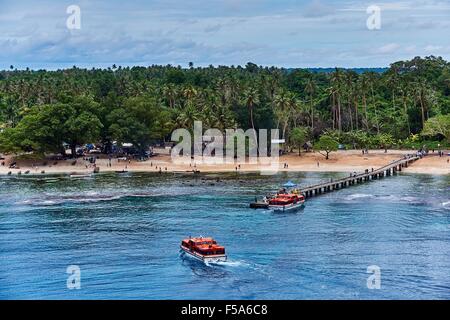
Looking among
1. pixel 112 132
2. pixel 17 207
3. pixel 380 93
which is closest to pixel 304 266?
pixel 17 207

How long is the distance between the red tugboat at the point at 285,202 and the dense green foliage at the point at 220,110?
188ft

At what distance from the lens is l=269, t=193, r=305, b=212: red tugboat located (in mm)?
90438

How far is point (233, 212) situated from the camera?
88250 mm

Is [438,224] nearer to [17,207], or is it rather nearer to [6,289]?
[6,289]

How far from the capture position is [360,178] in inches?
4774

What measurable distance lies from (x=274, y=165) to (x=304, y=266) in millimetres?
82980

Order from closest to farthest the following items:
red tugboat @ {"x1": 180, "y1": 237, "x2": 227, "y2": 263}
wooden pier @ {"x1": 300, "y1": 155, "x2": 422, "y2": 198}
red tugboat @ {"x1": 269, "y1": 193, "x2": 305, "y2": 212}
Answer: red tugboat @ {"x1": 180, "y1": 237, "x2": 227, "y2": 263} → red tugboat @ {"x1": 269, "y1": 193, "x2": 305, "y2": 212} → wooden pier @ {"x1": 300, "y1": 155, "x2": 422, "y2": 198}

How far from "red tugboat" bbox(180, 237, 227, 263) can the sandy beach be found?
70107 millimetres

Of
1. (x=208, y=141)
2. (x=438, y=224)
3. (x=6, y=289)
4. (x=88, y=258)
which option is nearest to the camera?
(x=6, y=289)

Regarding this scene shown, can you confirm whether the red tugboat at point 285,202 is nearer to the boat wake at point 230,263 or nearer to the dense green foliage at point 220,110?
the boat wake at point 230,263

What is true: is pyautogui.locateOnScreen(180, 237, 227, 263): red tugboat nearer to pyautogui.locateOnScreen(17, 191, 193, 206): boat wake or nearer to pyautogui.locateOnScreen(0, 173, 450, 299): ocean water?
pyautogui.locateOnScreen(0, 173, 450, 299): ocean water

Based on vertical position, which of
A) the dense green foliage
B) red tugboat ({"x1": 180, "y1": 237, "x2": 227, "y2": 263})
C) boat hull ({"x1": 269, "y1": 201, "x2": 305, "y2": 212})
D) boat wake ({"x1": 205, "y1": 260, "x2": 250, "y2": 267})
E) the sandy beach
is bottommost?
boat wake ({"x1": 205, "y1": 260, "x2": 250, "y2": 267})

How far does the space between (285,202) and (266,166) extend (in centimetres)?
5069

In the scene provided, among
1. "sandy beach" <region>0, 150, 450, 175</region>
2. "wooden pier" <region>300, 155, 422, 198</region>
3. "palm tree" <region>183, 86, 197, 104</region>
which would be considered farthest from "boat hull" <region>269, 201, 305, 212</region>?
"palm tree" <region>183, 86, 197, 104</region>
